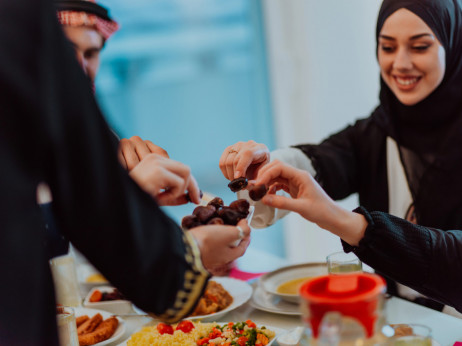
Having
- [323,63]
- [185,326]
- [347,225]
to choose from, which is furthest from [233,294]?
[323,63]

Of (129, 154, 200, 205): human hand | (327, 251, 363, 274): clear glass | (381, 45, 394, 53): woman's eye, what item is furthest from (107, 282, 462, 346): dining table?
(381, 45, 394, 53): woman's eye

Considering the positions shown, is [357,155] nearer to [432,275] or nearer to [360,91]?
[432,275]

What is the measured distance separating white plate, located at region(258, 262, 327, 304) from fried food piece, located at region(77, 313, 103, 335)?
49 centimetres

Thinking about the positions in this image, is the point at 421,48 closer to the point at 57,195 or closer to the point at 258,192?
the point at 258,192

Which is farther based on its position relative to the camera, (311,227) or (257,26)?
(257,26)

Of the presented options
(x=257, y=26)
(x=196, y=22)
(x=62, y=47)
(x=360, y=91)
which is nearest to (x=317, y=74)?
(x=360, y=91)

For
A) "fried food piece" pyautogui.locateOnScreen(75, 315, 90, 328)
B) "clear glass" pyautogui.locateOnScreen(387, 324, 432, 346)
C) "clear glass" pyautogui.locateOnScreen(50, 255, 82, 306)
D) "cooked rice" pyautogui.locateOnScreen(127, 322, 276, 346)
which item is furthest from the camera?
"clear glass" pyautogui.locateOnScreen(50, 255, 82, 306)

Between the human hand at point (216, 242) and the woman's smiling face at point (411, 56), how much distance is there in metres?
1.15

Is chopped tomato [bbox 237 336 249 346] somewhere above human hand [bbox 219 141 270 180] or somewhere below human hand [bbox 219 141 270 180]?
Answer: below

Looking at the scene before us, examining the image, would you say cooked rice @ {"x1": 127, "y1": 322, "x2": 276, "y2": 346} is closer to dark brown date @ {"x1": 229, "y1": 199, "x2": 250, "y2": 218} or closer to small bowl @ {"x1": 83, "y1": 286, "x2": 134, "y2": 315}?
small bowl @ {"x1": 83, "y1": 286, "x2": 134, "y2": 315}

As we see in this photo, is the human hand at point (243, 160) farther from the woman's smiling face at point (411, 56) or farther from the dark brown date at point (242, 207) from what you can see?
the woman's smiling face at point (411, 56)

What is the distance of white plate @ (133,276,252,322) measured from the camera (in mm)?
1530

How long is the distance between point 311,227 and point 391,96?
7.23 ft

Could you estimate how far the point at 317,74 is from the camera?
157 inches
